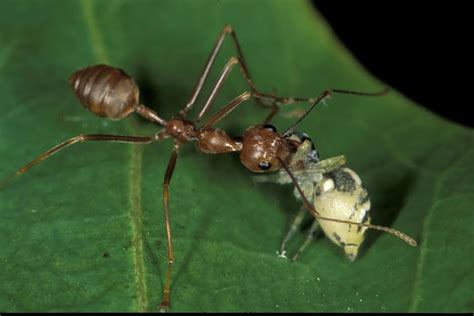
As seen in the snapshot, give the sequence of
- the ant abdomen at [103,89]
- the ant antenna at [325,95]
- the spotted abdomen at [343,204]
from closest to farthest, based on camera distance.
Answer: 1. the spotted abdomen at [343,204]
2. the ant antenna at [325,95]
3. the ant abdomen at [103,89]

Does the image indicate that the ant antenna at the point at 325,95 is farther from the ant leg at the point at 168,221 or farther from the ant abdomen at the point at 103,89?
the ant abdomen at the point at 103,89


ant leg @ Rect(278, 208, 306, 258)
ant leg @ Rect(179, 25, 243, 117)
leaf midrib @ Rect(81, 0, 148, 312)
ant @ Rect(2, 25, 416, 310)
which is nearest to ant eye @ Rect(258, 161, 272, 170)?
ant @ Rect(2, 25, 416, 310)

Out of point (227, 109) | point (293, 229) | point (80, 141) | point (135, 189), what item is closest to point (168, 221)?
point (135, 189)

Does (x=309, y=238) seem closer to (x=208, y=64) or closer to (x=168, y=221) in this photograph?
(x=168, y=221)

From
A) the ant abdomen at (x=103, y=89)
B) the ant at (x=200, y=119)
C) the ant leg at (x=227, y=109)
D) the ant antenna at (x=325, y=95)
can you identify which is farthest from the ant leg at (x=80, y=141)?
the ant antenna at (x=325, y=95)

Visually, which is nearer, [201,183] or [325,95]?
[201,183]

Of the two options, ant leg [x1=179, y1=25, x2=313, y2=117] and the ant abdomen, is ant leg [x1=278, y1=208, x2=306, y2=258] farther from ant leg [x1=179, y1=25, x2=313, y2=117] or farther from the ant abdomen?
the ant abdomen

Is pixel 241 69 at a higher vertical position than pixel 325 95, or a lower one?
lower

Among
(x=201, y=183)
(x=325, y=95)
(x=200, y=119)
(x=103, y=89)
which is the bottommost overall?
(x=200, y=119)
